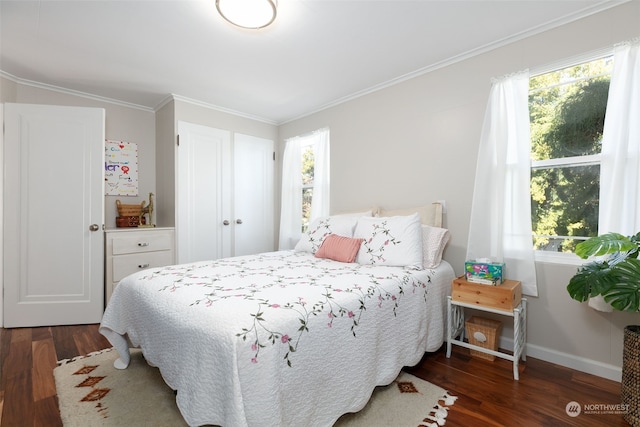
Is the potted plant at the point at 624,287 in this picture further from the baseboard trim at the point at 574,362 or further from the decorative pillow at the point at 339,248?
the decorative pillow at the point at 339,248

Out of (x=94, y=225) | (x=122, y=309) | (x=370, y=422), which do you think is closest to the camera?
(x=370, y=422)

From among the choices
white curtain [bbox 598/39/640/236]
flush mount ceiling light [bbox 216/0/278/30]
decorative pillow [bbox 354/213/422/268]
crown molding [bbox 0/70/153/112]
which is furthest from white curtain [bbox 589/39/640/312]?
crown molding [bbox 0/70/153/112]

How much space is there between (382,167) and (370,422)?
230 cm

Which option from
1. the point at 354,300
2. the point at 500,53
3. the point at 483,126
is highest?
the point at 500,53

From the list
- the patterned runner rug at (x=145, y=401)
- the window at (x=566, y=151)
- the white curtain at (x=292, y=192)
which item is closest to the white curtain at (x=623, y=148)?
the window at (x=566, y=151)

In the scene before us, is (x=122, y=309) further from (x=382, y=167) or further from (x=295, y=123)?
(x=295, y=123)

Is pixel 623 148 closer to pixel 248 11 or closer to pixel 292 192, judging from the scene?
pixel 248 11

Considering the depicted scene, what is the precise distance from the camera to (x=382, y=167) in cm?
314

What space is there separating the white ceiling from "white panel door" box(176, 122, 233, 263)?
591mm

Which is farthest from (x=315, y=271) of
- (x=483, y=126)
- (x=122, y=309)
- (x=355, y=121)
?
(x=355, y=121)

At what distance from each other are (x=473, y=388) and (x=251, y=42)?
290 cm

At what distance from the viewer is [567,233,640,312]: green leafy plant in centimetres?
146

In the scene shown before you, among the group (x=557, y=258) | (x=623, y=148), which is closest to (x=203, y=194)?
(x=557, y=258)

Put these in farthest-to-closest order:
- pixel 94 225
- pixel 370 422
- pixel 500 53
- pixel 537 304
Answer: pixel 94 225
pixel 500 53
pixel 537 304
pixel 370 422
